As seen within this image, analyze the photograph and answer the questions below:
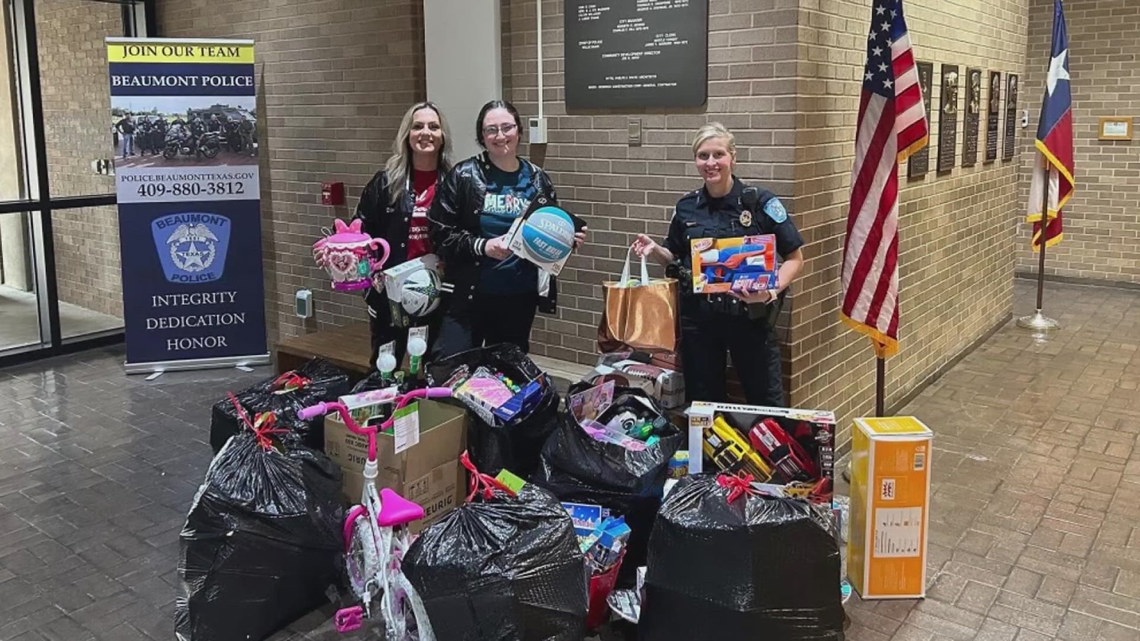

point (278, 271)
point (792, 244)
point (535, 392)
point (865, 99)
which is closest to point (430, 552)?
point (535, 392)

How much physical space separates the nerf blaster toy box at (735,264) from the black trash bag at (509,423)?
715 mm

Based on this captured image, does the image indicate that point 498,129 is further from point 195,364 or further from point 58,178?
point 58,178

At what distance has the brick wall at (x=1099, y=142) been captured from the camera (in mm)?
8750

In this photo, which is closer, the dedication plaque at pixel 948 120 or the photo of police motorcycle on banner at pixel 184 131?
the dedication plaque at pixel 948 120

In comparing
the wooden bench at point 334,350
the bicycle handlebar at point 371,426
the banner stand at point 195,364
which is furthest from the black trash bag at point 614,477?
the banner stand at point 195,364

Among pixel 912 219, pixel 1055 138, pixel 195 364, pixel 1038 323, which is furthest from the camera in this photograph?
pixel 1038 323

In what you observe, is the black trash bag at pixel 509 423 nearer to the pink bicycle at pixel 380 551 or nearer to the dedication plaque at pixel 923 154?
the pink bicycle at pixel 380 551

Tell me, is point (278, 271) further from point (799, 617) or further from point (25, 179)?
point (799, 617)

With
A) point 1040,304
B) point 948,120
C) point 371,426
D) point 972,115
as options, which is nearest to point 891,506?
point 371,426

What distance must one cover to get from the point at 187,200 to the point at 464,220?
10.0 feet

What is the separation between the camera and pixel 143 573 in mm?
3418

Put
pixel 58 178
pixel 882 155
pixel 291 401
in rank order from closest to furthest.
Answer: pixel 291 401
pixel 882 155
pixel 58 178

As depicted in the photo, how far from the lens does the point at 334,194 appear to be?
586 centimetres

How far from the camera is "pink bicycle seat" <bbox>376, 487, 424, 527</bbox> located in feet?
9.33
